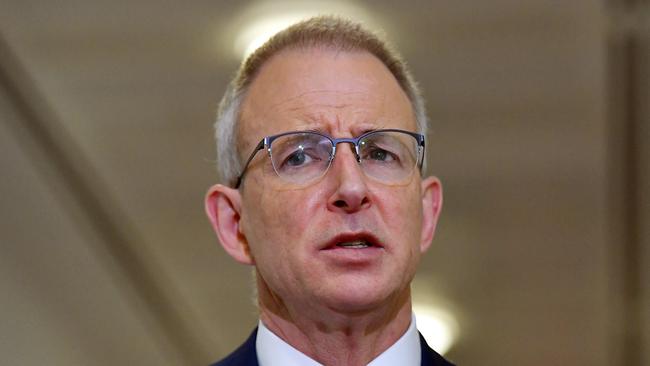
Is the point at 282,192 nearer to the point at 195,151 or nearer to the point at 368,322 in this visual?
the point at 368,322

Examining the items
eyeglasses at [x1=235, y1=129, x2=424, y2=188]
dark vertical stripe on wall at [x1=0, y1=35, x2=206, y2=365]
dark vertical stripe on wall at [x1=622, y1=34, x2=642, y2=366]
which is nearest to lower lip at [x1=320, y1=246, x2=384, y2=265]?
eyeglasses at [x1=235, y1=129, x2=424, y2=188]

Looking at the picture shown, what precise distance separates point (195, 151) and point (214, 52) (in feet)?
1.75

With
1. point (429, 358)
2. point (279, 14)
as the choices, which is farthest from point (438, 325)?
point (429, 358)

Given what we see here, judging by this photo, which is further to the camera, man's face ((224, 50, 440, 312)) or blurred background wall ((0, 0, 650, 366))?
blurred background wall ((0, 0, 650, 366))

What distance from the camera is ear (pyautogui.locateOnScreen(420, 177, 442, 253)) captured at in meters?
1.78

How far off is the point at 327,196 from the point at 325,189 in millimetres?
12

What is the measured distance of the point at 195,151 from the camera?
388cm

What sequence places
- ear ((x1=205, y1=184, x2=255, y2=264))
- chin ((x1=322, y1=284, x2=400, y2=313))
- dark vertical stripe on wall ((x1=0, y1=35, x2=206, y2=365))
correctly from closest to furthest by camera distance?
chin ((x1=322, y1=284, x2=400, y2=313))
ear ((x1=205, y1=184, x2=255, y2=264))
dark vertical stripe on wall ((x1=0, y1=35, x2=206, y2=365))

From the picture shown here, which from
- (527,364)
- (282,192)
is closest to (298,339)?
(282,192)

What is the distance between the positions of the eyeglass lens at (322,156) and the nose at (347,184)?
2 cm

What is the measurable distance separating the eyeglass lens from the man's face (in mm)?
16

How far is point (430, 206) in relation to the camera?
183cm

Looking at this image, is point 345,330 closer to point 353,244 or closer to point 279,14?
point 353,244

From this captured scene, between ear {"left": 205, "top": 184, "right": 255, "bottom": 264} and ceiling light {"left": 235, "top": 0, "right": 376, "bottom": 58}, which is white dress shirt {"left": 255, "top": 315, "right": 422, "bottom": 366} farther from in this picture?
ceiling light {"left": 235, "top": 0, "right": 376, "bottom": 58}
